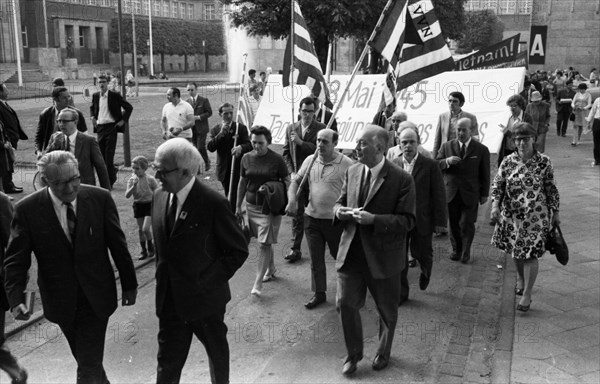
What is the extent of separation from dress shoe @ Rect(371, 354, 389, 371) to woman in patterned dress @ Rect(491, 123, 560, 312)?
6.21ft

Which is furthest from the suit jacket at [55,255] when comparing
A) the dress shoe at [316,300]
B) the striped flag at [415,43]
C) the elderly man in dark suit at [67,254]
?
the striped flag at [415,43]

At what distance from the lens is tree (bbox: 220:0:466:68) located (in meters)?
19.0

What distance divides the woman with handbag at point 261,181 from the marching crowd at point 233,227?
1 centimetres

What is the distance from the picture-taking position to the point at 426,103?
11258 mm

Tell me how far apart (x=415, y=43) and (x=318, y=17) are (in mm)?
12427

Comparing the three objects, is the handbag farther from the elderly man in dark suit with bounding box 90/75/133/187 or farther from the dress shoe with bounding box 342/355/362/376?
the elderly man in dark suit with bounding box 90/75/133/187

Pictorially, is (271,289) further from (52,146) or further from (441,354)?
(52,146)

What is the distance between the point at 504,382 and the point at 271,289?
2.79 metres

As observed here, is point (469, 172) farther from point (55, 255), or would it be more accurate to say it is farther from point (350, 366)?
point (55, 255)

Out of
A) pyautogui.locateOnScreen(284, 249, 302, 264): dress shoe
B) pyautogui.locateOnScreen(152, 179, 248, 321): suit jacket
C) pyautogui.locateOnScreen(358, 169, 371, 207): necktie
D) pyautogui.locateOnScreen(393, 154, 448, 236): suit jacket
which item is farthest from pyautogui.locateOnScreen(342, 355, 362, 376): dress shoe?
pyautogui.locateOnScreen(284, 249, 302, 264): dress shoe

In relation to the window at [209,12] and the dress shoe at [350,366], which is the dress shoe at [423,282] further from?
the window at [209,12]

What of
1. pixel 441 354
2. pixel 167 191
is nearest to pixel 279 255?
pixel 441 354

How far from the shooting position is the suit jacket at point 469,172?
779 cm

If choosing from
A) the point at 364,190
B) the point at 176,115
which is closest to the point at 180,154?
the point at 364,190
